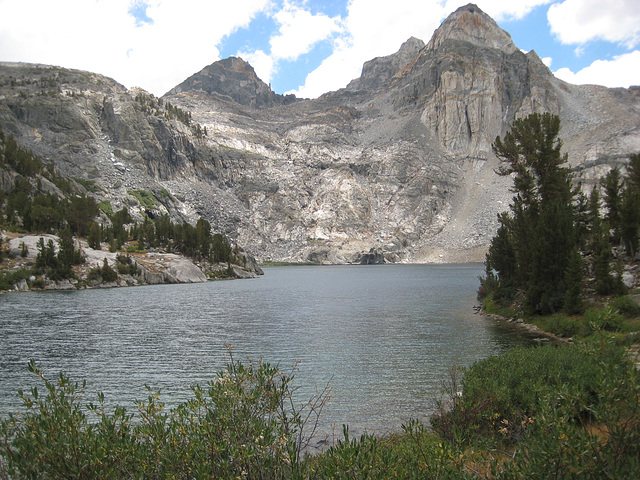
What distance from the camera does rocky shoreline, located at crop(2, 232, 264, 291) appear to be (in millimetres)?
71238

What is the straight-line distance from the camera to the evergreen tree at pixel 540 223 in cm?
3400

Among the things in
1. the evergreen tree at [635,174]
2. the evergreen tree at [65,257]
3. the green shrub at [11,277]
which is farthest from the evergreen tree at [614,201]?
the green shrub at [11,277]

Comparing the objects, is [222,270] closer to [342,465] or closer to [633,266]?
[633,266]

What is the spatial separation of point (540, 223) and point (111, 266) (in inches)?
3026

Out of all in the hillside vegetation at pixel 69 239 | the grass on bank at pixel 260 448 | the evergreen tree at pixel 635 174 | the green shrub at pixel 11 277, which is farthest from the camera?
the hillside vegetation at pixel 69 239

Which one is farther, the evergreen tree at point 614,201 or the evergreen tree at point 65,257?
the evergreen tree at point 65,257

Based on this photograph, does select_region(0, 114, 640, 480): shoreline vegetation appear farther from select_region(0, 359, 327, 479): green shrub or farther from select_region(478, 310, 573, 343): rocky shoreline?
select_region(478, 310, 573, 343): rocky shoreline

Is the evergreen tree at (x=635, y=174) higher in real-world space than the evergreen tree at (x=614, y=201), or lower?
higher

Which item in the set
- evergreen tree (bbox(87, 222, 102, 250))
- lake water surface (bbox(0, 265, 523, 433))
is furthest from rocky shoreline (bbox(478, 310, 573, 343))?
evergreen tree (bbox(87, 222, 102, 250))

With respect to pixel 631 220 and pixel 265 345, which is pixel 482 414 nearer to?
pixel 265 345

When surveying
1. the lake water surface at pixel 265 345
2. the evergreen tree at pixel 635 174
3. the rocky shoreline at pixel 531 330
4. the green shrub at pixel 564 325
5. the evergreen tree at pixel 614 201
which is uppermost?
the evergreen tree at pixel 635 174

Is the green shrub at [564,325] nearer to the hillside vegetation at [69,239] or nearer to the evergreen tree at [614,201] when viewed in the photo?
the evergreen tree at [614,201]

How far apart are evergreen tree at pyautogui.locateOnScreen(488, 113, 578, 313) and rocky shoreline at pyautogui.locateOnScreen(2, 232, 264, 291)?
6808 centimetres

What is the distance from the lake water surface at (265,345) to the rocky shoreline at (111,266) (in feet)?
55.5
